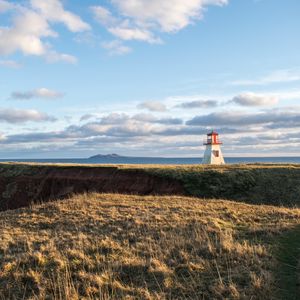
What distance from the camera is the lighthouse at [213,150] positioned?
67.0 meters

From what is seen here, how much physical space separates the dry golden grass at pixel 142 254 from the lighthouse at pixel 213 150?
48.4 metres

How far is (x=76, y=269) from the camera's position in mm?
10492

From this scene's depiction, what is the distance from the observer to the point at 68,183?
42312 millimetres

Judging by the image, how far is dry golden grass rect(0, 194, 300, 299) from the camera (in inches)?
350

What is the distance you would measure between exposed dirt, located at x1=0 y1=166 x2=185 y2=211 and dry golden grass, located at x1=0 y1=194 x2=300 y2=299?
18.4 metres

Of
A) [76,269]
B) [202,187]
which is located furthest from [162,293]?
[202,187]

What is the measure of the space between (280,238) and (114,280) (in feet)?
21.8

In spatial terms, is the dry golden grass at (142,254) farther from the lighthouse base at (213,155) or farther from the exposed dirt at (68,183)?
the lighthouse base at (213,155)

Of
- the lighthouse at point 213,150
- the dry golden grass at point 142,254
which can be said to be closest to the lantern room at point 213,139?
the lighthouse at point 213,150

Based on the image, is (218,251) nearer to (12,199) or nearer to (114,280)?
(114,280)

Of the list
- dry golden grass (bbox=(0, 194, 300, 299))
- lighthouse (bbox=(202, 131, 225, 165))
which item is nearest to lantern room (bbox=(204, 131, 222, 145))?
lighthouse (bbox=(202, 131, 225, 165))

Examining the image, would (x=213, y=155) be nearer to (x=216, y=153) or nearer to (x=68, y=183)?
(x=216, y=153)

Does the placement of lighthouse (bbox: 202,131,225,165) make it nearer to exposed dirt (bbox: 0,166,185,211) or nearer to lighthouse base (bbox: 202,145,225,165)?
lighthouse base (bbox: 202,145,225,165)

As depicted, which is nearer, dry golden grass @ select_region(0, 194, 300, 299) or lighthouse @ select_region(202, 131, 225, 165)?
dry golden grass @ select_region(0, 194, 300, 299)
